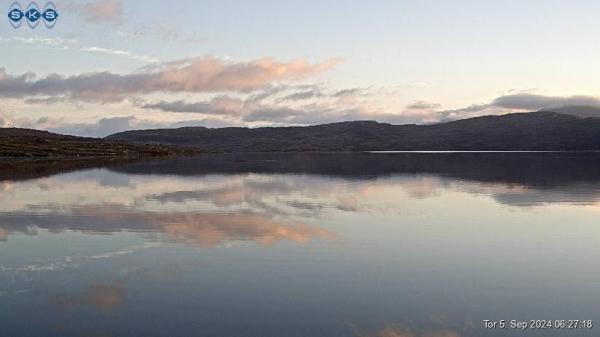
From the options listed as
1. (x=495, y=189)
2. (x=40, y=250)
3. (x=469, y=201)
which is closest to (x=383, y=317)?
(x=40, y=250)

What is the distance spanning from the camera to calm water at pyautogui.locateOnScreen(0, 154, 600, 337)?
13.9 m

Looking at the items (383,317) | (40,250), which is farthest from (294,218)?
Answer: (383,317)

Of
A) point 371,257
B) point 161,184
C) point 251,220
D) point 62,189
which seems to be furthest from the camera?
point 161,184

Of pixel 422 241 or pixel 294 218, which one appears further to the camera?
pixel 294 218

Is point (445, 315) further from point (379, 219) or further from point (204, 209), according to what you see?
point (204, 209)

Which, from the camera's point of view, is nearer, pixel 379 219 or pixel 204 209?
pixel 379 219

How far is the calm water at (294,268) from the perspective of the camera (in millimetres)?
13867

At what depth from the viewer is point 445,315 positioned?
14.3 metres

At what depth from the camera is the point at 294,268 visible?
19.3 m

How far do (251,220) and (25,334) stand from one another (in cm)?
1897

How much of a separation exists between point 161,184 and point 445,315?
47292 mm

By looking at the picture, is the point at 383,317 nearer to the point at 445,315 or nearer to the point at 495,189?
the point at 445,315

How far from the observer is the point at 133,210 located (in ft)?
118

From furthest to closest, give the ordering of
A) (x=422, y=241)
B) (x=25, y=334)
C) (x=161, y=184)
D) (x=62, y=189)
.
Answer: (x=161, y=184), (x=62, y=189), (x=422, y=241), (x=25, y=334)
